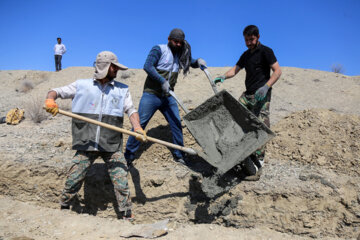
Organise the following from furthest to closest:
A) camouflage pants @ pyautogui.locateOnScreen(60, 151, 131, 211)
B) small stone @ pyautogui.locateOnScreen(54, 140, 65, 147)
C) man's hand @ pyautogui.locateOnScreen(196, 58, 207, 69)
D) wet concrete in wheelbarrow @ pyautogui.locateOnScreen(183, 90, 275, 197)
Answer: small stone @ pyautogui.locateOnScreen(54, 140, 65, 147)
man's hand @ pyautogui.locateOnScreen(196, 58, 207, 69)
wet concrete in wheelbarrow @ pyautogui.locateOnScreen(183, 90, 275, 197)
camouflage pants @ pyautogui.locateOnScreen(60, 151, 131, 211)

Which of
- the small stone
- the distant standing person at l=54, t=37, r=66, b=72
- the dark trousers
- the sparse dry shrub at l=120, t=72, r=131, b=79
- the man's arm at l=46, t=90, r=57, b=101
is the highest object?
the distant standing person at l=54, t=37, r=66, b=72

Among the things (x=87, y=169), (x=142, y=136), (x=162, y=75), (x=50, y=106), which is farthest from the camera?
(x=162, y=75)

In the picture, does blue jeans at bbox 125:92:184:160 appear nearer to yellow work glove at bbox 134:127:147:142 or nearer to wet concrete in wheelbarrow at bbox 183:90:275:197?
wet concrete in wheelbarrow at bbox 183:90:275:197

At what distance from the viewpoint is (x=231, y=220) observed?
3338 mm

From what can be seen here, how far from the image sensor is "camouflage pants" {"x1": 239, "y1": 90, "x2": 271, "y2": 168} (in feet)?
11.4

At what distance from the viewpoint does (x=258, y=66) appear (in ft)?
11.4

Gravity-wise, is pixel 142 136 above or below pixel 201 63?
below

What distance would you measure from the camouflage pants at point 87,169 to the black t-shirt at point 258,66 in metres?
2.02

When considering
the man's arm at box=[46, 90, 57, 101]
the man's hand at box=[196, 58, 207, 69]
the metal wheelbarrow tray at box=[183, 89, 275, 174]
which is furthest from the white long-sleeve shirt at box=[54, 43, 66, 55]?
the metal wheelbarrow tray at box=[183, 89, 275, 174]

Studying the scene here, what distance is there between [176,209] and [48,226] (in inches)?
63.8

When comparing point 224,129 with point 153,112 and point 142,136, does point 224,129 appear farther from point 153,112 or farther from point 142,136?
point 142,136

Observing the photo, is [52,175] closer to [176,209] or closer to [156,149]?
[156,149]

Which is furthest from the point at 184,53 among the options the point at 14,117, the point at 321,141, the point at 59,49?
the point at 59,49

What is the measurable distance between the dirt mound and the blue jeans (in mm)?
1625
